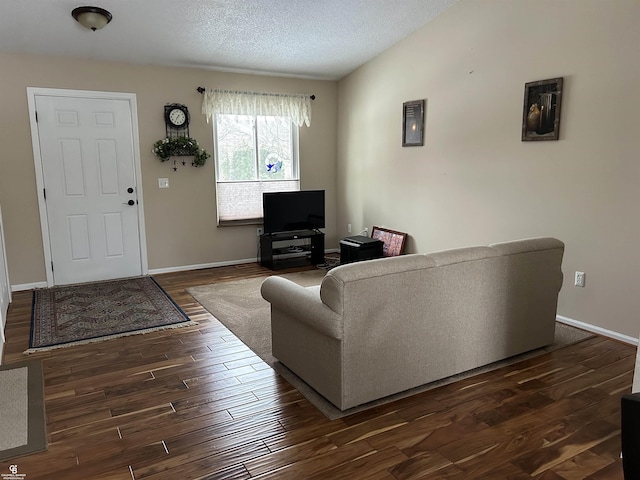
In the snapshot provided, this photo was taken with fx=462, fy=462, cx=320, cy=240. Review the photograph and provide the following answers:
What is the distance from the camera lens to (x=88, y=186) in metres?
5.14

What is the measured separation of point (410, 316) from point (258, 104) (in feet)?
13.9

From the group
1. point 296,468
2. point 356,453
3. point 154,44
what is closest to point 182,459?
point 296,468

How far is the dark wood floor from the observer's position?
2.07 meters

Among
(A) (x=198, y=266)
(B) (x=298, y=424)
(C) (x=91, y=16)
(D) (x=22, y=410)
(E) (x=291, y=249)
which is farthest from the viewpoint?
(E) (x=291, y=249)

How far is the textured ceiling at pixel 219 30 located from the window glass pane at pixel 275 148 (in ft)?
2.68

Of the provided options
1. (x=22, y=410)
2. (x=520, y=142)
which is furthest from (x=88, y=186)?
(x=520, y=142)

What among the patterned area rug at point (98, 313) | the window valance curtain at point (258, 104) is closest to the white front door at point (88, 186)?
the patterned area rug at point (98, 313)

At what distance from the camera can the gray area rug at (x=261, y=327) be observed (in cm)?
269

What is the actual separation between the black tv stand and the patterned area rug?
1.45 m

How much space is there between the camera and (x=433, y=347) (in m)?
2.73

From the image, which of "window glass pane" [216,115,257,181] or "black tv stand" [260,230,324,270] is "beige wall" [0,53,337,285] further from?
"black tv stand" [260,230,324,270]

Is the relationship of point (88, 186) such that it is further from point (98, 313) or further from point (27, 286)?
point (98, 313)

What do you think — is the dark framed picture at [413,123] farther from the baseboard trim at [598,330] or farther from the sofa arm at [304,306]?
the sofa arm at [304,306]

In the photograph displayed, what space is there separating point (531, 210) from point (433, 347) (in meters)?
1.99
